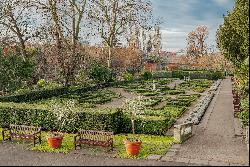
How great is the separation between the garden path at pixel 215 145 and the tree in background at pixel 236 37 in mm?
2520

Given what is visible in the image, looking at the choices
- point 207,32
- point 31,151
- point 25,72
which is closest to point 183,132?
point 31,151

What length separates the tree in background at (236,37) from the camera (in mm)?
18125

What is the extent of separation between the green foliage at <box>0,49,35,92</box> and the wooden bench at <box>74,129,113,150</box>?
19.4 metres

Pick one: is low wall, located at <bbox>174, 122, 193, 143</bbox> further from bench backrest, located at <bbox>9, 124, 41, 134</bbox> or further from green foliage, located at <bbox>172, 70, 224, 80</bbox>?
green foliage, located at <bbox>172, 70, 224, 80</bbox>

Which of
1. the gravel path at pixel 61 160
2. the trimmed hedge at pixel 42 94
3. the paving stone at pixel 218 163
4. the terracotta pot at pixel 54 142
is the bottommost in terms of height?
the gravel path at pixel 61 160

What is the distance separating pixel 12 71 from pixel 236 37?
21.3m

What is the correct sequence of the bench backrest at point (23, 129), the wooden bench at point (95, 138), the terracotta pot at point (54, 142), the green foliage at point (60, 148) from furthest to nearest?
the bench backrest at point (23, 129) < the terracotta pot at point (54, 142) < the green foliage at point (60, 148) < the wooden bench at point (95, 138)

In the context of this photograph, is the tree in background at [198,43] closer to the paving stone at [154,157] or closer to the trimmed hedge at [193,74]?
the trimmed hedge at [193,74]

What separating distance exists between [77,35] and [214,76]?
35912 mm

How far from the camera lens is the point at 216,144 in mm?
15430

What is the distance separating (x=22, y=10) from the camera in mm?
39406

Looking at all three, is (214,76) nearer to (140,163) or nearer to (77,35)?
(77,35)

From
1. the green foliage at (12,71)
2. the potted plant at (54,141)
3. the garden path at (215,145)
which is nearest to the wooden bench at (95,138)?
the potted plant at (54,141)

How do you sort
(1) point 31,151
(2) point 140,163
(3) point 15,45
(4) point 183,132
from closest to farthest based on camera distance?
(2) point 140,163, (1) point 31,151, (4) point 183,132, (3) point 15,45
